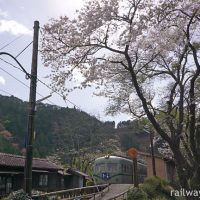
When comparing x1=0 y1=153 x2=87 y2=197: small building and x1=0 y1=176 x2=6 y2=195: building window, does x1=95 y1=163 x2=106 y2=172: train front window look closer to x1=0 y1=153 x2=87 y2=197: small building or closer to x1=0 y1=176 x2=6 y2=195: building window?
x1=0 y1=153 x2=87 y2=197: small building

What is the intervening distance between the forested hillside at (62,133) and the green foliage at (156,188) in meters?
20.2

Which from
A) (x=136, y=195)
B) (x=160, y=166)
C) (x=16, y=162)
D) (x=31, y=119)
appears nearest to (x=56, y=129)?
(x=160, y=166)

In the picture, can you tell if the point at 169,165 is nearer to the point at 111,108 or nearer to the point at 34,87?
the point at 111,108

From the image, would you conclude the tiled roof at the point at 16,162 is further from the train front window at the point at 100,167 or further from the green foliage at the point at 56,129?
the green foliage at the point at 56,129

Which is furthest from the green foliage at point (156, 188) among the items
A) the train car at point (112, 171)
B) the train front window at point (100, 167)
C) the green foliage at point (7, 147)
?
the green foliage at point (7, 147)

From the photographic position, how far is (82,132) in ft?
184

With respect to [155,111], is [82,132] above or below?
above

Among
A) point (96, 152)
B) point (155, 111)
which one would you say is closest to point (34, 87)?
point (155, 111)

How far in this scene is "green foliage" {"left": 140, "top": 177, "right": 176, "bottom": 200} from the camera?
877 inches

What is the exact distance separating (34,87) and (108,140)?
41.0 metres

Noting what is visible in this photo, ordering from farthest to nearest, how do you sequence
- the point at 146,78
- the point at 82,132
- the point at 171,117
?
1. the point at 82,132
2. the point at 146,78
3. the point at 171,117

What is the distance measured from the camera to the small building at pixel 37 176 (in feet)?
81.0

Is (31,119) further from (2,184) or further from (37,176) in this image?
(37,176)

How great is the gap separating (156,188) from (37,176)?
10671 millimetres
